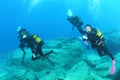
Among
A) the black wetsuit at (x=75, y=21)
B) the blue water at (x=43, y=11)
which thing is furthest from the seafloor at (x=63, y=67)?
the blue water at (x=43, y=11)

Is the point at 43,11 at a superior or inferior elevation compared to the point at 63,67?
superior

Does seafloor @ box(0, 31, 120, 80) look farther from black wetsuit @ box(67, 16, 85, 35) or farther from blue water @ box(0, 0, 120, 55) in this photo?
blue water @ box(0, 0, 120, 55)

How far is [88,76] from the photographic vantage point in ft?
36.0

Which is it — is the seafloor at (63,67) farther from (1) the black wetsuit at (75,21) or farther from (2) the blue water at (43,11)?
(2) the blue water at (43,11)

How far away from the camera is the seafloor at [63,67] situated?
11.4 metres

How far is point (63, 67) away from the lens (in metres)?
13.9

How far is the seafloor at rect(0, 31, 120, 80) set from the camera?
1144 centimetres

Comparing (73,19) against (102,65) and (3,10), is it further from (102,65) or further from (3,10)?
(3,10)

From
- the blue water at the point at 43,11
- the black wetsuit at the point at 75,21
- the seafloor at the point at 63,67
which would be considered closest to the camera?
the seafloor at the point at 63,67

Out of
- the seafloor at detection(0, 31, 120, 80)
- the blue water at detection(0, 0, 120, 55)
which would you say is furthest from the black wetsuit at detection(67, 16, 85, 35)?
the blue water at detection(0, 0, 120, 55)

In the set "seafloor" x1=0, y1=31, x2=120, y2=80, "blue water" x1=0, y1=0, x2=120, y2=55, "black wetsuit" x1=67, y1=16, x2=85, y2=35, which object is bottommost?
"seafloor" x1=0, y1=31, x2=120, y2=80

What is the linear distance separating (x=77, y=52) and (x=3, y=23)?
381ft

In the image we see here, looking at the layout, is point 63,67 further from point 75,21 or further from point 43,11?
point 43,11

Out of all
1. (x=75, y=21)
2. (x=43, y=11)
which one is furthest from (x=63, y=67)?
(x=43, y=11)
